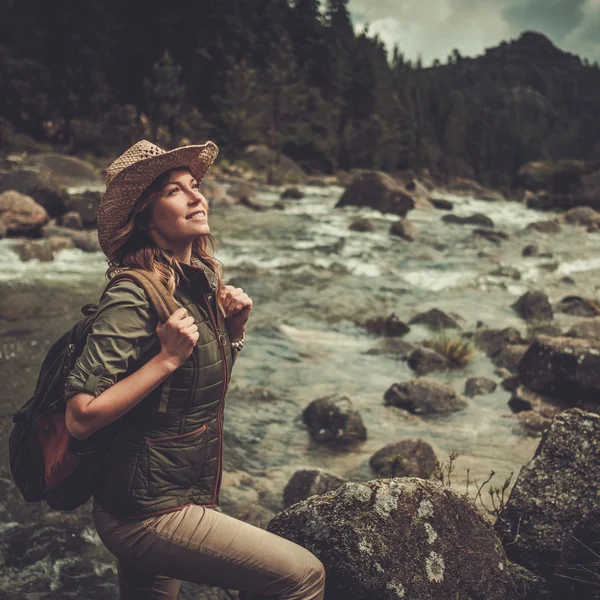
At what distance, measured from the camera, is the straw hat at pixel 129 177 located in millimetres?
2322

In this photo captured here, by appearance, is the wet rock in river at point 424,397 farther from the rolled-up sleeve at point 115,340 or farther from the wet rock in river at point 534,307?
the rolled-up sleeve at point 115,340

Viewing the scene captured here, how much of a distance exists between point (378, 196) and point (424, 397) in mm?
23598

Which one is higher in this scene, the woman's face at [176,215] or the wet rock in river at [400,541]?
the woman's face at [176,215]

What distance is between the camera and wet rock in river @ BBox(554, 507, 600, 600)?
2899mm

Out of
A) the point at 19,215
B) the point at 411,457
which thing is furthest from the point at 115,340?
the point at 19,215

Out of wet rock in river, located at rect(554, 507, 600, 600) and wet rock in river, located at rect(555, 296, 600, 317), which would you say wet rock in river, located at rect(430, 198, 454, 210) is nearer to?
wet rock in river, located at rect(555, 296, 600, 317)

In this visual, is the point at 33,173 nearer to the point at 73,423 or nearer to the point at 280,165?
the point at 73,423

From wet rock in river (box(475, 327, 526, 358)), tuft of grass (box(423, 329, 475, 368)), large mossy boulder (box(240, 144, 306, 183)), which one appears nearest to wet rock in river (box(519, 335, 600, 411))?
tuft of grass (box(423, 329, 475, 368))

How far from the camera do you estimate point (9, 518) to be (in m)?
5.00

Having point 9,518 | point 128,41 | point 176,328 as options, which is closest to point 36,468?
point 176,328

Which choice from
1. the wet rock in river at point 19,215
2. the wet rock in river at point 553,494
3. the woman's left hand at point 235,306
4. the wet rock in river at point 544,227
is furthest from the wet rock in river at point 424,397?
the wet rock in river at point 544,227

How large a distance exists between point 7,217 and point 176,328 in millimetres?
15427

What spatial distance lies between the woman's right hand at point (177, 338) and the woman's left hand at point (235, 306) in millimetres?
449

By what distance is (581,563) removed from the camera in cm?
299
